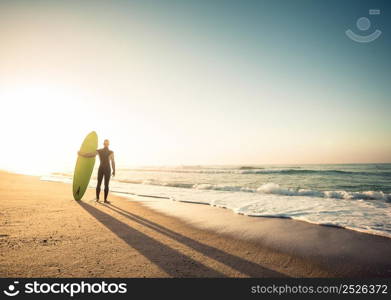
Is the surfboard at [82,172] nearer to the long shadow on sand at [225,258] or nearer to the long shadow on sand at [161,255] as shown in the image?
the long shadow on sand at [161,255]

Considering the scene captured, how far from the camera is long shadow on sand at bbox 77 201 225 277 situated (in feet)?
8.94

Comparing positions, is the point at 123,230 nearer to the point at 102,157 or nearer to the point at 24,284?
the point at 24,284

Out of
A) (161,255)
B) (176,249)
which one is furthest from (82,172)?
(161,255)

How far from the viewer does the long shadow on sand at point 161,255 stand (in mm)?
2725

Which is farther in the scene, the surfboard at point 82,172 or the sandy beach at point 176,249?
the surfboard at point 82,172

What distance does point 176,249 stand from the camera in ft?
11.5

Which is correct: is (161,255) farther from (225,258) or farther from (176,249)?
(225,258)

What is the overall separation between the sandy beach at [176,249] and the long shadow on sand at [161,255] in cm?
1

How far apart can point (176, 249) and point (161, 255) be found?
1.14 ft

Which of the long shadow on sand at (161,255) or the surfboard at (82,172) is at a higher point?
the surfboard at (82,172)

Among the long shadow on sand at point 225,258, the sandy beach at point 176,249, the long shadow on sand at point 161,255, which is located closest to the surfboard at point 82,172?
the sandy beach at point 176,249

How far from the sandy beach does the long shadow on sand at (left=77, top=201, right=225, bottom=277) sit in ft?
0.04

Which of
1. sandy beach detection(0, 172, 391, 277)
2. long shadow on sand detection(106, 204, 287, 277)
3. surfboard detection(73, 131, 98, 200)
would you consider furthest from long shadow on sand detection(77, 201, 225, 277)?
surfboard detection(73, 131, 98, 200)

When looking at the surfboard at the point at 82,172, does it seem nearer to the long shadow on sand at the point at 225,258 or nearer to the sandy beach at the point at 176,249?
the sandy beach at the point at 176,249
